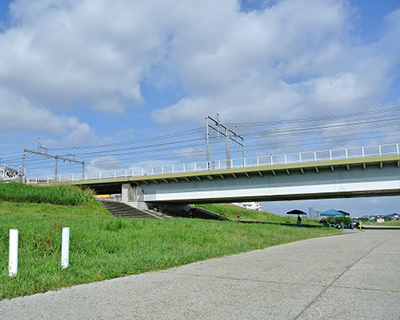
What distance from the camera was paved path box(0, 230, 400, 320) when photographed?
404 centimetres

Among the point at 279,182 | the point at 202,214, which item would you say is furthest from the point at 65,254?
the point at 202,214

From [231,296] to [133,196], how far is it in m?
36.0

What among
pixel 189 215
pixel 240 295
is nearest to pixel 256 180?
pixel 189 215

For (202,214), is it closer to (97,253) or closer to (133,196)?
(133,196)

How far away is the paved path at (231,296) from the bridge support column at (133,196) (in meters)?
32.9

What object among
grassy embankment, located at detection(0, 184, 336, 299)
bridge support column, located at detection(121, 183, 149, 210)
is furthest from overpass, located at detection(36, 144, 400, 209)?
grassy embankment, located at detection(0, 184, 336, 299)

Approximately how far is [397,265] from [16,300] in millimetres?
7290

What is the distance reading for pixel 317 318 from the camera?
149 inches

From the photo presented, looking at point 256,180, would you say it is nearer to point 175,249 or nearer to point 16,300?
point 175,249

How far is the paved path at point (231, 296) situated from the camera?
13.3ft

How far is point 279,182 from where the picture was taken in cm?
3256

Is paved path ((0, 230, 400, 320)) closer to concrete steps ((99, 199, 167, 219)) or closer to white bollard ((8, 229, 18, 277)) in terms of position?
white bollard ((8, 229, 18, 277))

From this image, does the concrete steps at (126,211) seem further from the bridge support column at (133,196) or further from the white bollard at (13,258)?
the white bollard at (13,258)

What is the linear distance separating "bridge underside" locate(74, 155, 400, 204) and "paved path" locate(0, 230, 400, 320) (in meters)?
24.2
